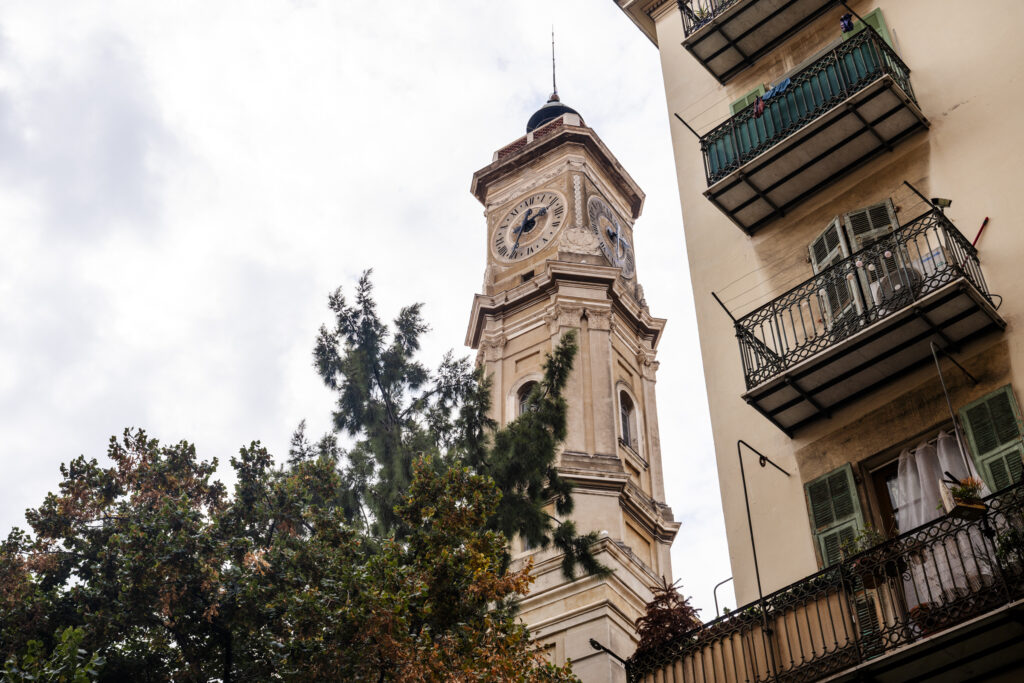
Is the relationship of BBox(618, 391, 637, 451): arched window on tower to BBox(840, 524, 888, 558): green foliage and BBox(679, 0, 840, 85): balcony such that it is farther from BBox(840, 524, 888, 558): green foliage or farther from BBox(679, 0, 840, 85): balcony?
BBox(840, 524, 888, 558): green foliage

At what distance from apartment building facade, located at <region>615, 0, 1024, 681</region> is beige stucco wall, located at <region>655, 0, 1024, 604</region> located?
0.08 ft

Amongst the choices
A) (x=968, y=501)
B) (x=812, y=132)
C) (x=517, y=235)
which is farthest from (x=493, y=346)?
(x=968, y=501)

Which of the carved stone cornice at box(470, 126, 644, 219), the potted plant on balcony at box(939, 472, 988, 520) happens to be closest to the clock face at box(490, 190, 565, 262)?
the carved stone cornice at box(470, 126, 644, 219)

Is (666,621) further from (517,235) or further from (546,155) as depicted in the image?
(546,155)

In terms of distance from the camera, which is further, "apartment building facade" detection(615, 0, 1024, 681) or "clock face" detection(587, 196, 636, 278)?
"clock face" detection(587, 196, 636, 278)

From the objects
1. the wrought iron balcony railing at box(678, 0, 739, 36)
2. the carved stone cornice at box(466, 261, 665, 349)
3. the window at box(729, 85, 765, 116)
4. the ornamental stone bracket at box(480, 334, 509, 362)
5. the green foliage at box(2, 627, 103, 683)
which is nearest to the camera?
the green foliage at box(2, 627, 103, 683)

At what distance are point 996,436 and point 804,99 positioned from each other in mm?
5252

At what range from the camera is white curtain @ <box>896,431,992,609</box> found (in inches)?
359

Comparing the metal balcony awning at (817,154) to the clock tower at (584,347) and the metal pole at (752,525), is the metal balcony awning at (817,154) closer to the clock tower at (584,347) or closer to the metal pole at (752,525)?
the metal pole at (752,525)

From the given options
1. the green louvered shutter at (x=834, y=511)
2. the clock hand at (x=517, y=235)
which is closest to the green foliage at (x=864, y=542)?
the green louvered shutter at (x=834, y=511)

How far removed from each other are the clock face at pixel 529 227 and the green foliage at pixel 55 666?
21830mm

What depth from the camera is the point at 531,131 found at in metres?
37.9

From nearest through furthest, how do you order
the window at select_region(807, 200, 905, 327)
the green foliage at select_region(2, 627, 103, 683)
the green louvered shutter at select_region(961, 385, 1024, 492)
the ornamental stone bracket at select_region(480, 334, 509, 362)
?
the green louvered shutter at select_region(961, 385, 1024, 492) < the window at select_region(807, 200, 905, 327) < the green foliage at select_region(2, 627, 103, 683) < the ornamental stone bracket at select_region(480, 334, 509, 362)

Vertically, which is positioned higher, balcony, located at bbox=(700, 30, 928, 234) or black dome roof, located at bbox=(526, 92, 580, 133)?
black dome roof, located at bbox=(526, 92, 580, 133)
